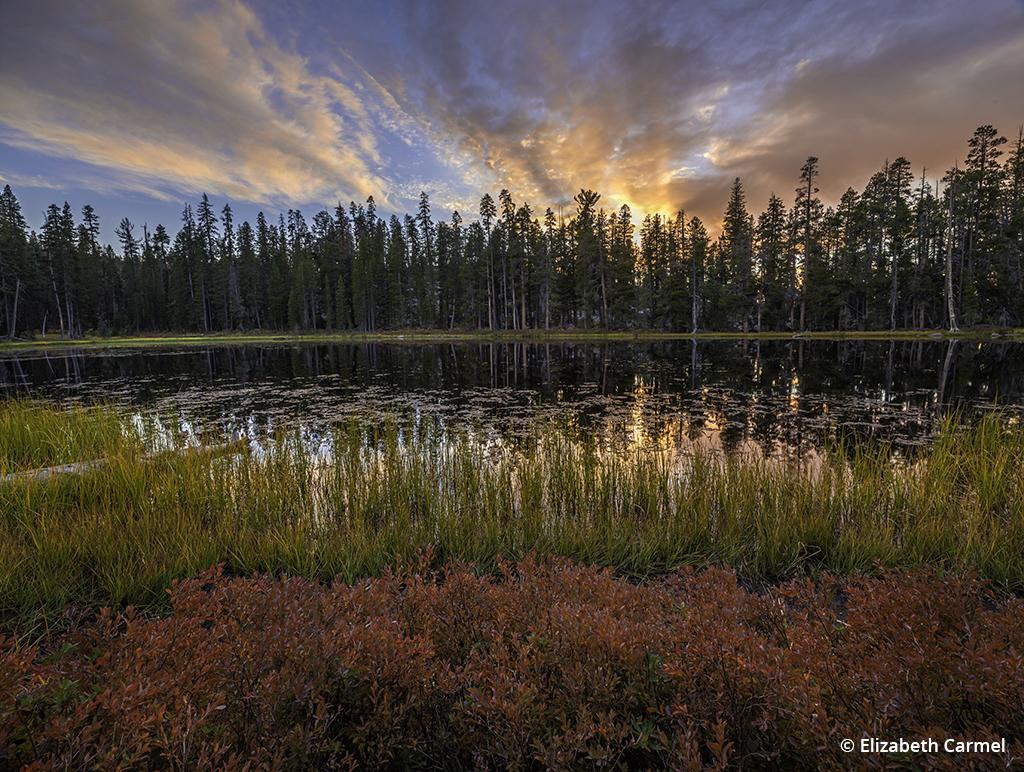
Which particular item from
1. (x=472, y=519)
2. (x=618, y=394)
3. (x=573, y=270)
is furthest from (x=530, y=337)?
(x=472, y=519)

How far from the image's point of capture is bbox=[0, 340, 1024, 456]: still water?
1152 centimetres

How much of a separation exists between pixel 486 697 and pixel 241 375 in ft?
87.1

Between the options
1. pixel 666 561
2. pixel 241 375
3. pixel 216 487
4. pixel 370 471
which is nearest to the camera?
pixel 666 561

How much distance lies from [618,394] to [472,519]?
41.2ft

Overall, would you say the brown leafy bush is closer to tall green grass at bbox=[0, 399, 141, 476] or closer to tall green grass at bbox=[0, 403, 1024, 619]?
tall green grass at bbox=[0, 403, 1024, 619]

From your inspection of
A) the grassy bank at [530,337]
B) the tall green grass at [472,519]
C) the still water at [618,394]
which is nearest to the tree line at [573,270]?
the grassy bank at [530,337]

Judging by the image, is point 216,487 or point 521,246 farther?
point 521,246

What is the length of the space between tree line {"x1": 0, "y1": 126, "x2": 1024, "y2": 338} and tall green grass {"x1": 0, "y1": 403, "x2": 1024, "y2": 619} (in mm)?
47883

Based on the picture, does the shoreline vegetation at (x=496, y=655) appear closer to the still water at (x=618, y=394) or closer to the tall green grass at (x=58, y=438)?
the tall green grass at (x=58, y=438)

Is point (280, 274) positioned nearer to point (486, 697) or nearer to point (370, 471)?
point (370, 471)

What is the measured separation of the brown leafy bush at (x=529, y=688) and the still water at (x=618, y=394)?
227 inches

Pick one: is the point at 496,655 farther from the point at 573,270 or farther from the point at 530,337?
the point at 573,270

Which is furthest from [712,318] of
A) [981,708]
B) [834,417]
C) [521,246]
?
[981,708]

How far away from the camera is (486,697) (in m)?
1.91
